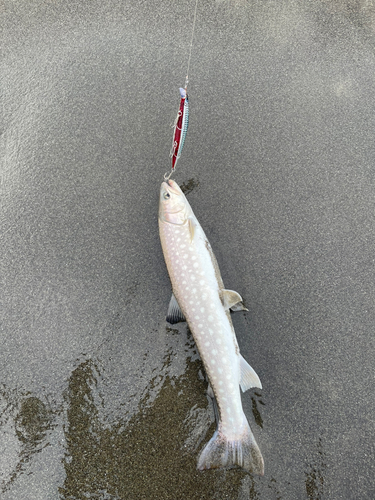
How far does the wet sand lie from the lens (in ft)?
8.64

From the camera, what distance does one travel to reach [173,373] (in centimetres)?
276

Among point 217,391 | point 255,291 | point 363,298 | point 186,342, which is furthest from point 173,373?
point 363,298

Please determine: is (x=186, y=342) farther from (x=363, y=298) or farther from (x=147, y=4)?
(x=147, y=4)

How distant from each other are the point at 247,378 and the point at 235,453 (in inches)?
21.7

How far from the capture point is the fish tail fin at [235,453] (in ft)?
7.98

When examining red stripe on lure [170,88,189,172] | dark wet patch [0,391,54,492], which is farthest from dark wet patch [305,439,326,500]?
red stripe on lure [170,88,189,172]

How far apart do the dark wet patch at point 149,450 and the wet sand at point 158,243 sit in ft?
0.05

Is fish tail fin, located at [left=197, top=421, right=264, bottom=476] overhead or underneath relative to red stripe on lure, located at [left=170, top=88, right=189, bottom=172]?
underneath

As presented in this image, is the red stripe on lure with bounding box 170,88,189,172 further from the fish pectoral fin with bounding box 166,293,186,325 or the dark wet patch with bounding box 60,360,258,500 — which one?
the dark wet patch with bounding box 60,360,258,500

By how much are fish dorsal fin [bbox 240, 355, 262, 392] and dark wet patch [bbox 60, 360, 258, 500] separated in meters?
0.39

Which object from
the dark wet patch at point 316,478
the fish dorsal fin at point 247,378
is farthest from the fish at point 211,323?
the dark wet patch at point 316,478

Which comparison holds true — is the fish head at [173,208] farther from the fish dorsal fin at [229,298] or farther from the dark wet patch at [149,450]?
the dark wet patch at [149,450]

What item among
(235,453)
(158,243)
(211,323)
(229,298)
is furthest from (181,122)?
(235,453)

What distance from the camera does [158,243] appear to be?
295 centimetres
